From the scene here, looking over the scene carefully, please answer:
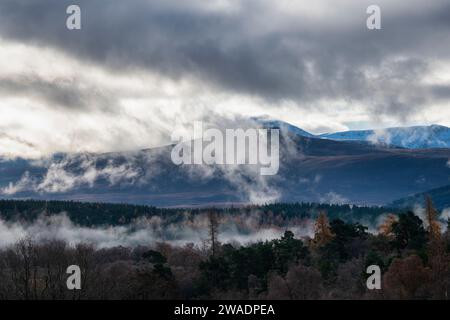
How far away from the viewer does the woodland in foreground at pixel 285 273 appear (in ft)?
328

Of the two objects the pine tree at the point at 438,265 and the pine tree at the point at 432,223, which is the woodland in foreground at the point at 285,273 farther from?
the pine tree at the point at 432,223

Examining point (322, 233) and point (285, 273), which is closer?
point (285, 273)

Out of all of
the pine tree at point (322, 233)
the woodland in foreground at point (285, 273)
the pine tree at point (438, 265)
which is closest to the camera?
the pine tree at point (438, 265)

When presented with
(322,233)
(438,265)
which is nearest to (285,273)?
(322,233)

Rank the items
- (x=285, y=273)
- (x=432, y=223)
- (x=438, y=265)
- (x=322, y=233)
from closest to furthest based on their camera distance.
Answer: (x=438, y=265) → (x=285, y=273) → (x=432, y=223) → (x=322, y=233)

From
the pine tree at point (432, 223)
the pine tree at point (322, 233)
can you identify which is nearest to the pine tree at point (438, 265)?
the pine tree at point (432, 223)

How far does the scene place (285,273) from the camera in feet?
403

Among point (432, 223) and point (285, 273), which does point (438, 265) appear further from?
point (432, 223)

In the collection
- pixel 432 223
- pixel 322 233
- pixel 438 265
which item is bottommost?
pixel 438 265

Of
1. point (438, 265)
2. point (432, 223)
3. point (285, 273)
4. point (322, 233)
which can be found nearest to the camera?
point (438, 265)

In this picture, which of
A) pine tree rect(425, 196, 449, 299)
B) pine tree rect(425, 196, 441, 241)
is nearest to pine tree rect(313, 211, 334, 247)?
pine tree rect(425, 196, 441, 241)

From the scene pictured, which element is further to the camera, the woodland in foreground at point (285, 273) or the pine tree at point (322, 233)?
the pine tree at point (322, 233)

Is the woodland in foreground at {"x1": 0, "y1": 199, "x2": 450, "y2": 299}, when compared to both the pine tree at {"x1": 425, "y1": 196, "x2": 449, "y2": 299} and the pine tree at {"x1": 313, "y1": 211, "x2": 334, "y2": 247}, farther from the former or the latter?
the pine tree at {"x1": 313, "y1": 211, "x2": 334, "y2": 247}
